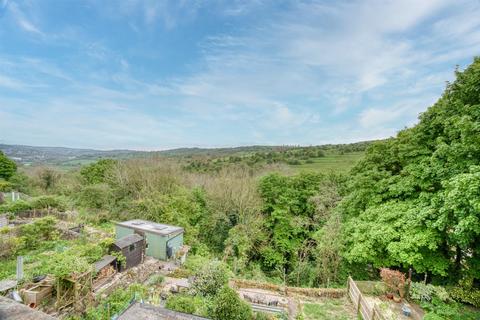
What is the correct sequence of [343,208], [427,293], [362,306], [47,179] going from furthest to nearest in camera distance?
1. [47,179]
2. [343,208]
3. [362,306]
4. [427,293]

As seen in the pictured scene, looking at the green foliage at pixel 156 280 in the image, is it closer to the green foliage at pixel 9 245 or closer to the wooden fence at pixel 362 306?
the wooden fence at pixel 362 306

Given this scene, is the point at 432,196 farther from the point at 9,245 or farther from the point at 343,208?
the point at 9,245

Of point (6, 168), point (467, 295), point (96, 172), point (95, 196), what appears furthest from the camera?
point (6, 168)

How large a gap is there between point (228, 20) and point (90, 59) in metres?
10.3

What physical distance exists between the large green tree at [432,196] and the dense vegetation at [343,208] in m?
0.05

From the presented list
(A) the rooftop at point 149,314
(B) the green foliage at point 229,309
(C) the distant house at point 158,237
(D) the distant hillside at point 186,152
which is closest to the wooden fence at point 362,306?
(B) the green foliage at point 229,309

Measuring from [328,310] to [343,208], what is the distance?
6151mm

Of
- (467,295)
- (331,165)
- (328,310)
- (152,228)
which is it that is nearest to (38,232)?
(152,228)

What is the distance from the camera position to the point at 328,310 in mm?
10375

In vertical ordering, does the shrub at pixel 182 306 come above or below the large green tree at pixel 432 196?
below

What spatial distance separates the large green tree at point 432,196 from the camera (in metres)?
8.39

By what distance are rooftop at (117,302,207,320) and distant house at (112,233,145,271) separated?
8641 millimetres

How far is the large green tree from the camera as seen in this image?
27.5ft

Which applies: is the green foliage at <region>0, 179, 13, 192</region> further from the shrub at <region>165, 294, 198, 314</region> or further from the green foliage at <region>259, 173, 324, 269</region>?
the shrub at <region>165, 294, 198, 314</region>
